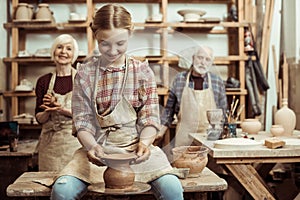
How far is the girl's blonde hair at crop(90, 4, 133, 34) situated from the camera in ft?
5.16

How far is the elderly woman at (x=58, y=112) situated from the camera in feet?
8.78

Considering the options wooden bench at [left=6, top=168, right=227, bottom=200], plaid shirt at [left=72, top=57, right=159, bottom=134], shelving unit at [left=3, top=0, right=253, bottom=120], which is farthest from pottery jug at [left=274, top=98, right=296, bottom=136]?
plaid shirt at [left=72, top=57, right=159, bottom=134]

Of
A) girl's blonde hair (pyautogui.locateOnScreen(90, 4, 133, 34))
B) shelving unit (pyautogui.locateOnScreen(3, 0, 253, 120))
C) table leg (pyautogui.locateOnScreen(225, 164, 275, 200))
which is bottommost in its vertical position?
table leg (pyautogui.locateOnScreen(225, 164, 275, 200))

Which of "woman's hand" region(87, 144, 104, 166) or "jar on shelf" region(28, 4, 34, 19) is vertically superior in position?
"jar on shelf" region(28, 4, 34, 19)

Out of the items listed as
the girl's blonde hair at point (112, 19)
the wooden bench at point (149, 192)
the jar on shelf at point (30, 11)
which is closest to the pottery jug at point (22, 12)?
the jar on shelf at point (30, 11)

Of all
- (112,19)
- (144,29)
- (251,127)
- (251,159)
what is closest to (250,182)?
(251,159)

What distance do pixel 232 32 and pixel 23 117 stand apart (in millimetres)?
1938

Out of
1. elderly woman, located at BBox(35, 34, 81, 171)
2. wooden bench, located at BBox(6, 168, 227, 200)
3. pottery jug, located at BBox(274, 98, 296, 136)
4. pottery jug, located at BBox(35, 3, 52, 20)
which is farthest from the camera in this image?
pottery jug, located at BBox(35, 3, 52, 20)

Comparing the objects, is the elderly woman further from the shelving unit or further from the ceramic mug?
the ceramic mug

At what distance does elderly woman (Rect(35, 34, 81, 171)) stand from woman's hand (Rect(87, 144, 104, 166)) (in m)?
1.04

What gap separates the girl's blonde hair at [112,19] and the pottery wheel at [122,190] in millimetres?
547

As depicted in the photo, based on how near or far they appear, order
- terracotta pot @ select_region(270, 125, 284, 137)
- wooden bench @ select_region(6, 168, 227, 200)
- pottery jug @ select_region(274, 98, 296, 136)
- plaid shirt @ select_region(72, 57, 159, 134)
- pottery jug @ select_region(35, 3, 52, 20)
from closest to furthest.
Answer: plaid shirt @ select_region(72, 57, 159, 134) < wooden bench @ select_region(6, 168, 227, 200) < terracotta pot @ select_region(270, 125, 284, 137) < pottery jug @ select_region(274, 98, 296, 136) < pottery jug @ select_region(35, 3, 52, 20)

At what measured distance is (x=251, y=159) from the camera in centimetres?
245

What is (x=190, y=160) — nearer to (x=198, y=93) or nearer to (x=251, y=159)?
(x=251, y=159)
